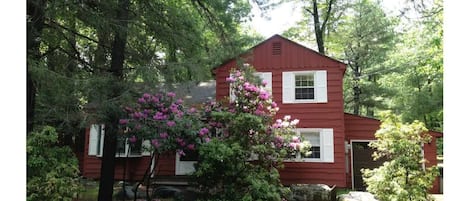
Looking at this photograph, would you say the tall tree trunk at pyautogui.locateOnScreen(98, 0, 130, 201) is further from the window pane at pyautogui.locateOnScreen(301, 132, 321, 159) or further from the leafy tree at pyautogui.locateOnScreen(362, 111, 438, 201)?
the leafy tree at pyautogui.locateOnScreen(362, 111, 438, 201)

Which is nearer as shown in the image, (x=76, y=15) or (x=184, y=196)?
(x=76, y=15)

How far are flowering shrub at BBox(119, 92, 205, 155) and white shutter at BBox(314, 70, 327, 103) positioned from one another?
11.2ft

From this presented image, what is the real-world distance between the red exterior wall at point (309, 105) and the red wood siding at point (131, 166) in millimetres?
2343

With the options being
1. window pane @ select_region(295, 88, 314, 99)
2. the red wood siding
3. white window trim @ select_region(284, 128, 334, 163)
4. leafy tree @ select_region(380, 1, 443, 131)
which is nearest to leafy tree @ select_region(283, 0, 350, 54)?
leafy tree @ select_region(380, 1, 443, 131)

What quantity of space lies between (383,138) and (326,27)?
31.0ft

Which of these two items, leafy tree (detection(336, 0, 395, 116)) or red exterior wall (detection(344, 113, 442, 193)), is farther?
leafy tree (detection(336, 0, 395, 116))

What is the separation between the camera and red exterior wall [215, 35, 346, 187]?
8.01 meters

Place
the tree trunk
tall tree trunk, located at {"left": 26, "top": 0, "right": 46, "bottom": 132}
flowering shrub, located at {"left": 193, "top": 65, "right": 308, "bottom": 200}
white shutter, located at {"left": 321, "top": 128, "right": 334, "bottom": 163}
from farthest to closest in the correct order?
the tree trunk < white shutter, located at {"left": 321, "top": 128, "right": 334, "bottom": 163} < flowering shrub, located at {"left": 193, "top": 65, "right": 308, "bottom": 200} < tall tree trunk, located at {"left": 26, "top": 0, "right": 46, "bottom": 132}

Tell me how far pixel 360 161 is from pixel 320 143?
1.79 meters

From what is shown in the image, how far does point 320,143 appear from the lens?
8.17 m

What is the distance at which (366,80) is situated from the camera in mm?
14898

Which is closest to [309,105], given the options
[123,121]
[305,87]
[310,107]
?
[310,107]
